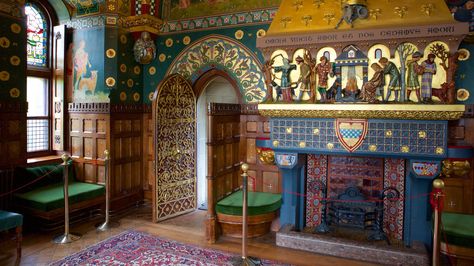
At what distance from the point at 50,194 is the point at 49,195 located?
60 millimetres

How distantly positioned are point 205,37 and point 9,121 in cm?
392

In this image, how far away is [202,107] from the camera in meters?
8.46

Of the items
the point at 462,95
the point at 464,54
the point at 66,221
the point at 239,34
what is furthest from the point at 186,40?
the point at 462,95

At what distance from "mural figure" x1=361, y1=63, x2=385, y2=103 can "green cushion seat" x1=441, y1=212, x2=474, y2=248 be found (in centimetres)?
198

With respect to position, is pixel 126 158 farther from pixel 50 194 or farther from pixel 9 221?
pixel 9 221

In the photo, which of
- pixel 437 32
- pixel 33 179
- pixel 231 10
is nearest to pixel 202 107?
pixel 231 10

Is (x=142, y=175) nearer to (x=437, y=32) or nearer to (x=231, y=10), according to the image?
(x=231, y=10)

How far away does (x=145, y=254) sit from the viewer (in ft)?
17.6

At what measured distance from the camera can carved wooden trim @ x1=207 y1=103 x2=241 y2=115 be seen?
19.5 feet

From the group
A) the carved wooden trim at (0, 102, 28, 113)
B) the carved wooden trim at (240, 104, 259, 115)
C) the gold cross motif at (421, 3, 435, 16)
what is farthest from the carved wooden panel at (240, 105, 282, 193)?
the carved wooden trim at (0, 102, 28, 113)

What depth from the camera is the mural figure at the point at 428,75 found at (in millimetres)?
4945

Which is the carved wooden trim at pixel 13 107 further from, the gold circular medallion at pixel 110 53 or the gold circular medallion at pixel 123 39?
the gold circular medallion at pixel 123 39

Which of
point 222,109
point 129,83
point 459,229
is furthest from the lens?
point 129,83

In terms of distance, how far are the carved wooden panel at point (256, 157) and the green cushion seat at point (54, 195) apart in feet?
9.76
